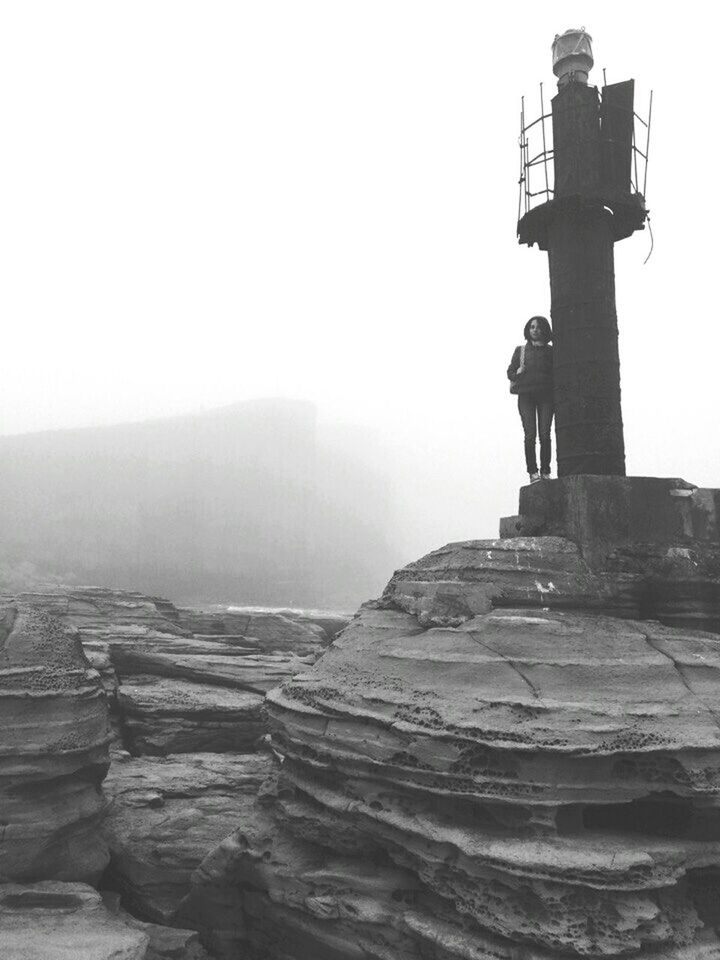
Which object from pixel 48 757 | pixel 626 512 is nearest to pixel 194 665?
pixel 48 757

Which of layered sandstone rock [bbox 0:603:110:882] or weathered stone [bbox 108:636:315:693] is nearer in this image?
layered sandstone rock [bbox 0:603:110:882]

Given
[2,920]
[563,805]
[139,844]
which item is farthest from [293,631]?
[563,805]

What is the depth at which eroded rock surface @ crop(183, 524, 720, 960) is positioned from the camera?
586cm

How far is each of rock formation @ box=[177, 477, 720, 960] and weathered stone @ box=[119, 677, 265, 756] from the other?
13.5 ft

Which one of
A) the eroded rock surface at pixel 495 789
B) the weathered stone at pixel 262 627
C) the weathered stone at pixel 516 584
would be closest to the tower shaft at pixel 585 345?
the weathered stone at pixel 516 584

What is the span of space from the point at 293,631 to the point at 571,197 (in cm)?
1452

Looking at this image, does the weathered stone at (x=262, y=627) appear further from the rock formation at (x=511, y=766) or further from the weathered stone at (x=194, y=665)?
the rock formation at (x=511, y=766)

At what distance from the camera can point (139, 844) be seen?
353 inches

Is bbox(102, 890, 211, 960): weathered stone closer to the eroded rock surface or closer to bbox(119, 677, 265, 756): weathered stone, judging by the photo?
the eroded rock surface

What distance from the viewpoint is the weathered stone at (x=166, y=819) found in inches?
344

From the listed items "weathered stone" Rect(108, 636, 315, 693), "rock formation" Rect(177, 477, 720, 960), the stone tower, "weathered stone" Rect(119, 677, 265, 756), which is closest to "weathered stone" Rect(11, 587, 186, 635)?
"weathered stone" Rect(108, 636, 315, 693)

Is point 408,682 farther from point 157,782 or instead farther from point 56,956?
point 157,782

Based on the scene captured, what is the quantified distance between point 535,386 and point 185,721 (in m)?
7.95

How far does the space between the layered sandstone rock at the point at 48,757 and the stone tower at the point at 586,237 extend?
22.2 feet
